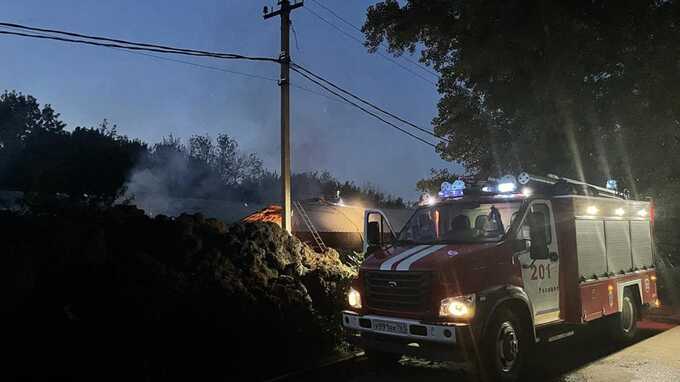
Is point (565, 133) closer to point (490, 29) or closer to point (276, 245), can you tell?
point (490, 29)

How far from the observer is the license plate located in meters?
6.09

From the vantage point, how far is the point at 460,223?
7.05 metres

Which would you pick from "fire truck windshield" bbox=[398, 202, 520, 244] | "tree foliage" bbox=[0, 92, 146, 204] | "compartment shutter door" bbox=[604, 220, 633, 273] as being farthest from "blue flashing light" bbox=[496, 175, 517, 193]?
"tree foliage" bbox=[0, 92, 146, 204]

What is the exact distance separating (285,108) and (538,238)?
675 centimetres

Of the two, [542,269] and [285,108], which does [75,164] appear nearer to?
[285,108]

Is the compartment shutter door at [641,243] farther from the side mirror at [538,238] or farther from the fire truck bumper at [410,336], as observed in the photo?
the fire truck bumper at [410,336]

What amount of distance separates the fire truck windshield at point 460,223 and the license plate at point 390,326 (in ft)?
4.31

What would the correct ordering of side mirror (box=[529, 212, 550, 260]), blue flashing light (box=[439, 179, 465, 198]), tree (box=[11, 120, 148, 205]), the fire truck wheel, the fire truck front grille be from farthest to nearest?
tree (box=[11, 120, 148, 205]) < blue flashing light (box=[439, 179, 465, 198]) < the fire truck wheel < side mirror (box=[529, 212, 550, 260]) < the fire truck front grille

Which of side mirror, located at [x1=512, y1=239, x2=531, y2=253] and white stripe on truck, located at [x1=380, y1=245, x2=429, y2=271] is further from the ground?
side mirror, located at [x1=512, y1=239, x2=531, y2=253]

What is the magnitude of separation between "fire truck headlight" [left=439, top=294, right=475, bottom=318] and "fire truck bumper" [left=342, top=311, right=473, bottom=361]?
134mm

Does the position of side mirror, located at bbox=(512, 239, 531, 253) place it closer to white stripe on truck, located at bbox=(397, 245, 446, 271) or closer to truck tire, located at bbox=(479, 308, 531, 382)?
truck tire, located at bbox=(479, 308, 531, 382)

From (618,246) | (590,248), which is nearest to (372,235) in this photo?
(590,248)

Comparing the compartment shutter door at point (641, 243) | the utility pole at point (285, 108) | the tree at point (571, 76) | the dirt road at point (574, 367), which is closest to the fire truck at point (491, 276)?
the dirt road at point (574, 367)

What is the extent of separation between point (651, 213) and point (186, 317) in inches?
353
